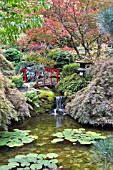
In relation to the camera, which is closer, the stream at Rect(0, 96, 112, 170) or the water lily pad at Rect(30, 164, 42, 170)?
the water lily pad at Rect(30, 164, 42, 170)

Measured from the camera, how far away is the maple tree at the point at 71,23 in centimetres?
866

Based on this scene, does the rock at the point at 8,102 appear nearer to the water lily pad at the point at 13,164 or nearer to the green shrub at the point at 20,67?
the water lily pad at the point at 13,164

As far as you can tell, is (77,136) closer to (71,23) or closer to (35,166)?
(35,166)

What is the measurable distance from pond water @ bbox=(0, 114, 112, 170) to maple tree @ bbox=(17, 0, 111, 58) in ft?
12.9

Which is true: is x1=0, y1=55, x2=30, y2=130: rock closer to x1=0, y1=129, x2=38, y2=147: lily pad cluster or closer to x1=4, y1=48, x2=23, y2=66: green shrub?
x1=0, y1=129, x2=38, y2=147: lily pad cluster

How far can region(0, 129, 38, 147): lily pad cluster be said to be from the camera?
15.7 ft

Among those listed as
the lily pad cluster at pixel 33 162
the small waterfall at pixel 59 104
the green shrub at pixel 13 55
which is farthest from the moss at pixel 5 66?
the green shrub at pixel 13 55

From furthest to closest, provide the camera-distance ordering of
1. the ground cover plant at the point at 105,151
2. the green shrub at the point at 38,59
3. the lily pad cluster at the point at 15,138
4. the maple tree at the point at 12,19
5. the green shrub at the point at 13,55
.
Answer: the green shrub at the point at 13,55 < the green shrub at the point at 38,59 < the lily pad cluster at the point at 15,138 < the maple tree at the point at 12,19 < the ground cover plant at the point at 105,151

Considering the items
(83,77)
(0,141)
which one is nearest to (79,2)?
(83,77)

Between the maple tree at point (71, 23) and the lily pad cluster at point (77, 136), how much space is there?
438cm

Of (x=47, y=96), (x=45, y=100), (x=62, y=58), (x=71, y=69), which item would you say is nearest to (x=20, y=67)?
(x=62, y=58)

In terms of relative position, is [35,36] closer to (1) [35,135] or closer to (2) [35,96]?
(2) [35,96]

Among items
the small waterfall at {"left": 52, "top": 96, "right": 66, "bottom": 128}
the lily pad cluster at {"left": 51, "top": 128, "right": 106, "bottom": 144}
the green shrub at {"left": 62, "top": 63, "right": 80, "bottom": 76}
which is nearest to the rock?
the lily pad cluster at {"left": 51, "top": 128, "right": 106, "bottom": 144}

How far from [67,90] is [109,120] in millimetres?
2605
